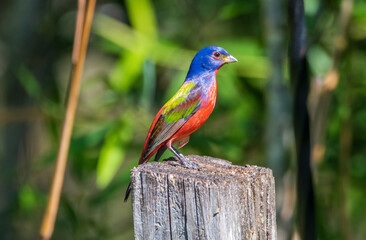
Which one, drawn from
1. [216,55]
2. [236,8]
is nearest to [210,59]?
[216,55]

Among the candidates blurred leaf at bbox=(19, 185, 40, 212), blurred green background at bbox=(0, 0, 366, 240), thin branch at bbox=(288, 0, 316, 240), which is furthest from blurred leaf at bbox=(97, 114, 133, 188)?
thin branch at bbox=(288, 0, 316, 240)

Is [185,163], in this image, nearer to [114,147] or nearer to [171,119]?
Result: [171,119]

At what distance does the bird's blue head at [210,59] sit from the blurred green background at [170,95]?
86 centimetres

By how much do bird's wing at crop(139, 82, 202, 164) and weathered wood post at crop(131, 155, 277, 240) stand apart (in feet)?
1.78

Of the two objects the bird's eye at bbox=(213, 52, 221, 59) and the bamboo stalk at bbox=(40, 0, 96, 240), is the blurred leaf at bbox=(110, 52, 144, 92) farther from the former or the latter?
the bamboo stalk at bbox=(40, 0, 96, 240)

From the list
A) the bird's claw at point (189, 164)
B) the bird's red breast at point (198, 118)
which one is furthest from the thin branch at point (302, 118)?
the bird's red breast at point (198, 118)

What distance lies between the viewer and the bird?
246 centimetres

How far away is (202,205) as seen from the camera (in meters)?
1.73

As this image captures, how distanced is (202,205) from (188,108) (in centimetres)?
82

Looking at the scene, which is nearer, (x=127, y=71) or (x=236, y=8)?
(x=236, y=8)

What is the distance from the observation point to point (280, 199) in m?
3.31

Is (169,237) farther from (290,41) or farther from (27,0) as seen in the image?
(27,0)

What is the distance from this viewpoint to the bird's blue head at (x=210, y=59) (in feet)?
8.46

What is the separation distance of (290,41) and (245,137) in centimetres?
233
